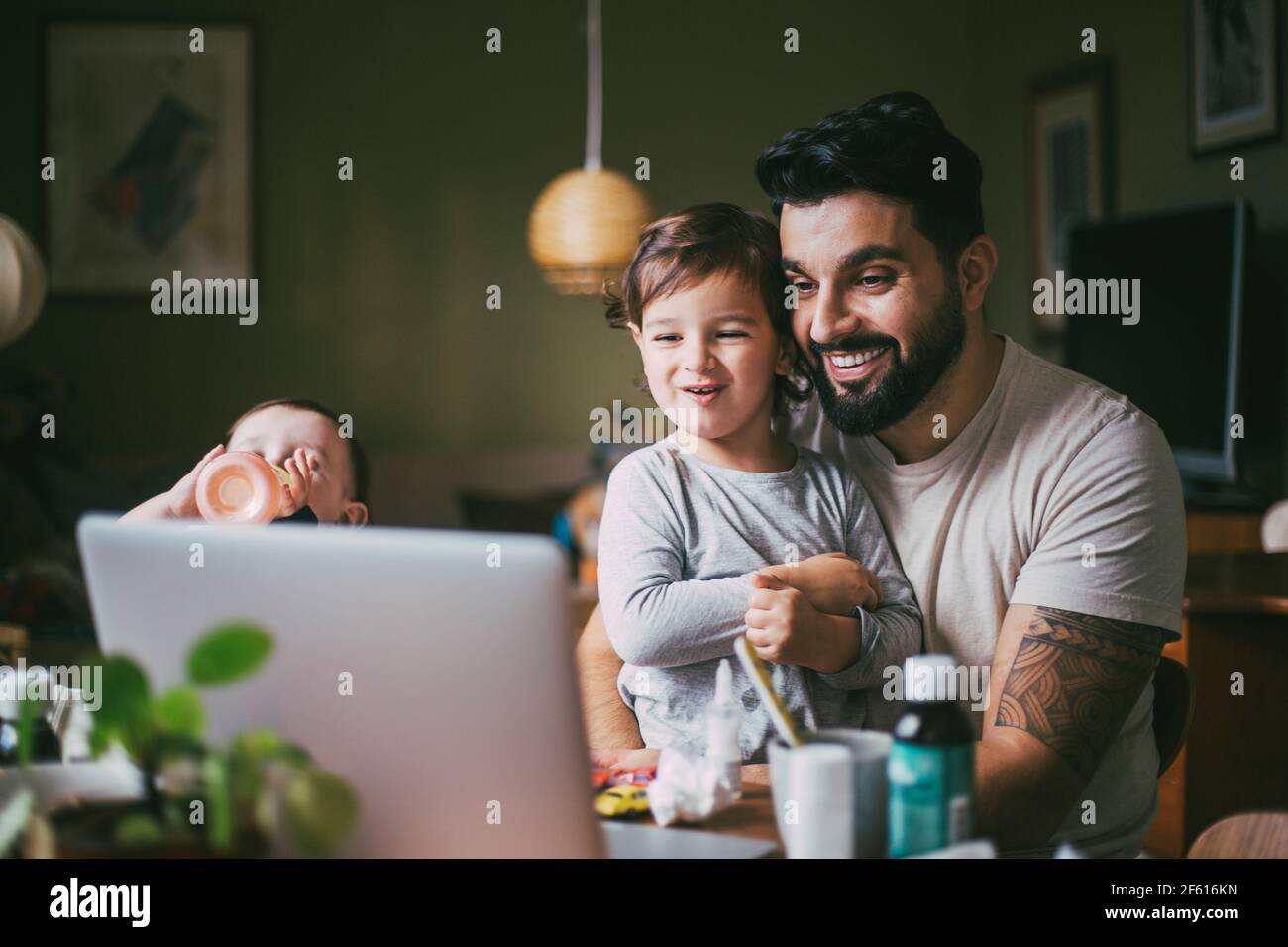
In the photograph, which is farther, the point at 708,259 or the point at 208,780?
the point at 708,259

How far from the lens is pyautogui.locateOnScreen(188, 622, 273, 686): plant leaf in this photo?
0.73 m

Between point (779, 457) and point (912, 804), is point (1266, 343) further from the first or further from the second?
point (912, 804)

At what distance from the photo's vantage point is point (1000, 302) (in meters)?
4.83

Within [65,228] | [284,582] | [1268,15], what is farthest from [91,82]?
[284,582]

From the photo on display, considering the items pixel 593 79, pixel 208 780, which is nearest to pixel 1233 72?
pixel 593 79

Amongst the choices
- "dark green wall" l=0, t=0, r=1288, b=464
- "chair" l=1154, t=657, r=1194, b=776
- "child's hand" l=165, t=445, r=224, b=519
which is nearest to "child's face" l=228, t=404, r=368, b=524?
"child's hand" l=165, t=445, r=224, b=519

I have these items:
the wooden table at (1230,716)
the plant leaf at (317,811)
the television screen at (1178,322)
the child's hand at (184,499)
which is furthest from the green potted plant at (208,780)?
the television screen at (1178,322)

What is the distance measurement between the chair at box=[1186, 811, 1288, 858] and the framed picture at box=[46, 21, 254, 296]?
416 cm

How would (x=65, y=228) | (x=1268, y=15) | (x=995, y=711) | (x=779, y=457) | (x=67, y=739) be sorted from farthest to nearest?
(x=65, y=228)
(x=1268, y=15)
(x=779, y=457)
(x=995, y=711)
(x=67, y=739)

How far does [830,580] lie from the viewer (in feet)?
4.28

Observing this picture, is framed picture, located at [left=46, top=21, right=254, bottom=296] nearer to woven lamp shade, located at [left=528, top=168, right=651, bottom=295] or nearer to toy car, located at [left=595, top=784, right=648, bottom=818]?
woven lamp shade, located at [left=528, top=168, right=651, bottom=295]

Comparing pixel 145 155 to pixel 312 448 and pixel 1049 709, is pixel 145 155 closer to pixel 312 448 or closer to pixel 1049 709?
pixel 312 448

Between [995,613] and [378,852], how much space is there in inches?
33.0

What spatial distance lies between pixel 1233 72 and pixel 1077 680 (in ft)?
8.88
